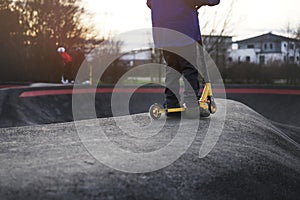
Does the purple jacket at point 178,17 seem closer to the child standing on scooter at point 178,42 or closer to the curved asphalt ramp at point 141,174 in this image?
the child standing on scooter at point 178,42

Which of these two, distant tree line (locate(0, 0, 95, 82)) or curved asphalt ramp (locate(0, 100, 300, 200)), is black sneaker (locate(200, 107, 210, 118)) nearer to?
curved asphalt ramp (locate(0, 100, 300, 200))

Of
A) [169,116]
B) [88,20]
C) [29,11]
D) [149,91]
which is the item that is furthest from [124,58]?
[169,116]

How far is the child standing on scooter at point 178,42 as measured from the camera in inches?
181

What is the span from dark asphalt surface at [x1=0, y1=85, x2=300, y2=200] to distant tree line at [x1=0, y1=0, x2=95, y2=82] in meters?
26.6

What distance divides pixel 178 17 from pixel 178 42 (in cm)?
27

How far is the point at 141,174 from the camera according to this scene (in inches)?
89.4

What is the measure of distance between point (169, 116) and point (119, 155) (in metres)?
2.30

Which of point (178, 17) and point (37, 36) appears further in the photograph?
point (37, 36)

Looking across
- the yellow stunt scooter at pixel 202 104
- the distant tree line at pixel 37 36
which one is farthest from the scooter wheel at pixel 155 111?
the distant tree line at pixel 37 36

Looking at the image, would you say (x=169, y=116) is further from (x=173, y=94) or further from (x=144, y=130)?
(x=144, y=130)

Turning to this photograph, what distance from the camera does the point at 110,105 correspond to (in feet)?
48.2

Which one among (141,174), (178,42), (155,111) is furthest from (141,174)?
(178,42)

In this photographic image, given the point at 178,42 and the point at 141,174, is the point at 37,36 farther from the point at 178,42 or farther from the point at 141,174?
the point at 141,174

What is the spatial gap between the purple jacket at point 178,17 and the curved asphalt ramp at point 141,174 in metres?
1.23
